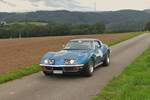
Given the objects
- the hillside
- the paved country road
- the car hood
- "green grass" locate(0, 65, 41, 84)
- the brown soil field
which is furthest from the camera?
the hillside

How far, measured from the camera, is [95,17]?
563 ft

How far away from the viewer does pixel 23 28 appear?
9362 centimetres

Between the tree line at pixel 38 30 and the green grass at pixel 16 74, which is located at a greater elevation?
the green grass at pixel 16 74

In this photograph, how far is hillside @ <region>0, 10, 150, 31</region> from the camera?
146 metres

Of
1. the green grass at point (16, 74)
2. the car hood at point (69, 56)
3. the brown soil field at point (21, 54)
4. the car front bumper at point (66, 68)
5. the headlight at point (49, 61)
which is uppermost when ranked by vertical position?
the car hood at point (69, 56)

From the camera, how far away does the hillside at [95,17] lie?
14554cm

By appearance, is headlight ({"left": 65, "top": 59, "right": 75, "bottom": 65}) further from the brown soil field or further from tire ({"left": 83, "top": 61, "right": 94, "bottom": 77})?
the brown soil field

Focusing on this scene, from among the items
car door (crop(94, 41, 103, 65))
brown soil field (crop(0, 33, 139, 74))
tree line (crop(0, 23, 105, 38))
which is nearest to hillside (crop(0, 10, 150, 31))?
tree line (crop(0, 23, 105, 38))

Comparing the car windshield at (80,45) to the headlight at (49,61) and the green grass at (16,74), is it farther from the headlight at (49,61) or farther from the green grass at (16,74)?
the headlight at (49,61)

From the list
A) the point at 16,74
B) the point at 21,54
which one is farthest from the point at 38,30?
the point at 16,74

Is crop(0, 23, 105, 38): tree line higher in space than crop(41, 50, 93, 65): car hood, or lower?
lower

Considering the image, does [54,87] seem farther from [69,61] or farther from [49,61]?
[49,61]

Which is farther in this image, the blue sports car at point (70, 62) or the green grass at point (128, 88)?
the blue sports car at point (70, 62)

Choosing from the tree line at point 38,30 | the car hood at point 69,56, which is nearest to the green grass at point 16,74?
the car hood at point 69,56
